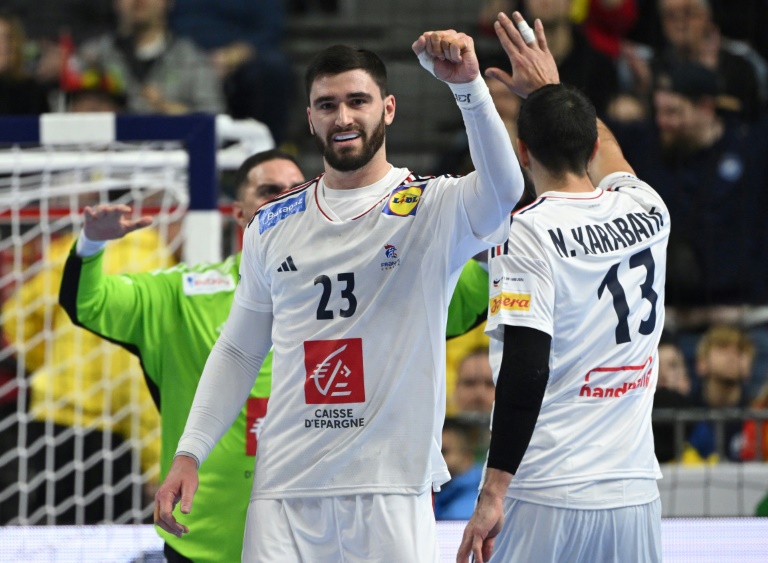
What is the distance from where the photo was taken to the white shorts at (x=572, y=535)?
2.90 meters

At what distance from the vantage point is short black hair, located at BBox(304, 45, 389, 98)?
2.96 m

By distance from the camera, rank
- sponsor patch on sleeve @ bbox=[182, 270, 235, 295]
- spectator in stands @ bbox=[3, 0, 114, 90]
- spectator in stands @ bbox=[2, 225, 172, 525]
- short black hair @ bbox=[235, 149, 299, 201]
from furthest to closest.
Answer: spectator in stands @ bbox=[3, 0, 114, 90] → spectator in stands @ bbox=[2, 225, 172, 525] → short black hair @ bbox=[235, 149, 299, 201] → sponsor patch on sleeve @ bbox=[182, 270, 235, 295]

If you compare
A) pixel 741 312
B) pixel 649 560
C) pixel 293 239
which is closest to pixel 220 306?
pixel 293 239

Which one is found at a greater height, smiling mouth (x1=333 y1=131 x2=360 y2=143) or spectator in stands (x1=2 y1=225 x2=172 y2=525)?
Answer: smiling mouth (x1=333 y1=131 x2=360 y2=143)

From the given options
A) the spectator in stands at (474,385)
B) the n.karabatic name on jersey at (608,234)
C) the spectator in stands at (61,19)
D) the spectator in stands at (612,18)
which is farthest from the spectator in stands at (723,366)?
the spectator in stands at (61,19)

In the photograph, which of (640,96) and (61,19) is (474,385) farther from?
(61,19)

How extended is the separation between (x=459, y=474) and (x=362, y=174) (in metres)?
3.05

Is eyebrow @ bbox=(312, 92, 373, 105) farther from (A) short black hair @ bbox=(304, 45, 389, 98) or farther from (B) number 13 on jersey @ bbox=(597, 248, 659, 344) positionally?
(B) number 13 on jersey @ bbox=(597, 248, 659, 344)

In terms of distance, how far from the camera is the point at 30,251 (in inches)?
259

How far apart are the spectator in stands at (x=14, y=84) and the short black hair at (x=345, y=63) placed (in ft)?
19.8

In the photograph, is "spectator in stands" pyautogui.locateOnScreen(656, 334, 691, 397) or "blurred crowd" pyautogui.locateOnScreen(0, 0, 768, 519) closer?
"spectator in stands" pyautogui.locateOnScreen(656, 334, 691, 397)

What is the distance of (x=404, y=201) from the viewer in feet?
9.67

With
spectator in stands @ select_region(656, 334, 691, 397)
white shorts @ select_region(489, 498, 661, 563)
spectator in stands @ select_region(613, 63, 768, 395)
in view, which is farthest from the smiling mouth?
spectator in stands @ select_region(613, 63, 768, 395)

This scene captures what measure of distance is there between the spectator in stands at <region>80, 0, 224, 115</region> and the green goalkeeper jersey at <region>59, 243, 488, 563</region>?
468 centimetres
